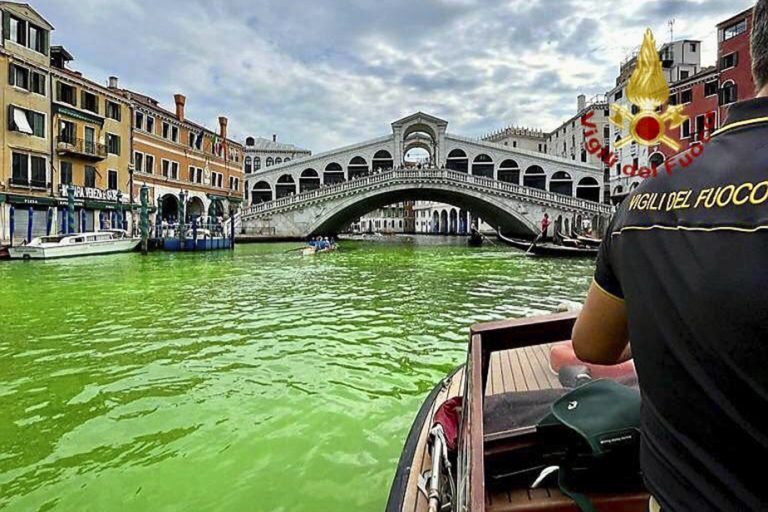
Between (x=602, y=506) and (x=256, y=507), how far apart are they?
1.71 meters

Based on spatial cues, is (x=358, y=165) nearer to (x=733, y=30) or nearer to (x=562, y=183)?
(x=562, y=183)

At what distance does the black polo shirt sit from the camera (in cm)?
65

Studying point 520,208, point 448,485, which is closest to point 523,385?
point 448,485

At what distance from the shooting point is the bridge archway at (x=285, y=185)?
35.9 metres

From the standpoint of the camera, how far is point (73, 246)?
50.5 feet

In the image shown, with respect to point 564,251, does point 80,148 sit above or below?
above

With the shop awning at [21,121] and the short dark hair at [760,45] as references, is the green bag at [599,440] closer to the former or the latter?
the short dark hair at [760,45]

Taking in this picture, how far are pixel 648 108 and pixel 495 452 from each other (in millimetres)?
1188

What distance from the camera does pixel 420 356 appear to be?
15.9 feet

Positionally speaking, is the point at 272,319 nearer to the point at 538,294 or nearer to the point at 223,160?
the point at 538,294

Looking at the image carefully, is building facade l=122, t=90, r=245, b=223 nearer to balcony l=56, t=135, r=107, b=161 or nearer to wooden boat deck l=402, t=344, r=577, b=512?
balcony l=56, t=135, r=107, b=161

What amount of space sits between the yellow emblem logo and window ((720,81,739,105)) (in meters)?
23.8

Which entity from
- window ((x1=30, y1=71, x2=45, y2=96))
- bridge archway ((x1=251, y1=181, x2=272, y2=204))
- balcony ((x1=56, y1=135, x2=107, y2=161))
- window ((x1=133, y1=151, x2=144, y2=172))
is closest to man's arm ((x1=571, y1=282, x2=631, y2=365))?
balcony ((x1=56, y1=135, x2=107, y2=161))

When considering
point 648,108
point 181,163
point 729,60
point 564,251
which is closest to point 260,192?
point 181,163
